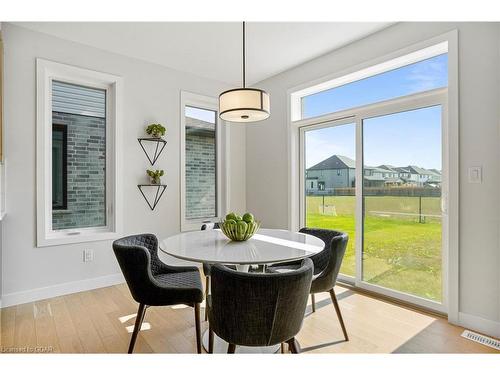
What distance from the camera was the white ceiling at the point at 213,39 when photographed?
2.77 meters

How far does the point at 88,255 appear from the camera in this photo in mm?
3154

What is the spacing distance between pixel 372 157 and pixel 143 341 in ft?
8.88

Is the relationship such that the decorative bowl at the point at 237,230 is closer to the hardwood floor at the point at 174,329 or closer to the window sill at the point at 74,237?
the hardwood floor at the point at 174,329

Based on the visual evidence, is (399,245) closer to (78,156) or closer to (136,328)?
(136,328)

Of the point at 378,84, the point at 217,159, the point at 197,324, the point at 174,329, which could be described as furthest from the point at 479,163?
the point at 217,159

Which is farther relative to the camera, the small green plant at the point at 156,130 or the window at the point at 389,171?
the small green plant at the point at 156,130

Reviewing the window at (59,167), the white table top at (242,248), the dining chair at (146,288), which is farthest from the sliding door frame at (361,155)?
the window at (59,167)

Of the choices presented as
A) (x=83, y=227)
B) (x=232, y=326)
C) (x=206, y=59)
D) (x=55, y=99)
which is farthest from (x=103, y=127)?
(x=232, y=326)

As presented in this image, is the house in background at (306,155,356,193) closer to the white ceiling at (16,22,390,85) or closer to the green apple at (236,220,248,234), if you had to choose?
the white ceiling at (16,22,390,85)

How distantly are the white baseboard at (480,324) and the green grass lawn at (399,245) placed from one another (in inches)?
11.7

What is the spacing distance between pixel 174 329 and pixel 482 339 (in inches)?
90.8

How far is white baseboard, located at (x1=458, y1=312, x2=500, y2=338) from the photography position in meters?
2.13

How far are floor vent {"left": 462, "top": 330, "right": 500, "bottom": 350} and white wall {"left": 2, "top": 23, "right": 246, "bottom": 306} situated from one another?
3.16 m

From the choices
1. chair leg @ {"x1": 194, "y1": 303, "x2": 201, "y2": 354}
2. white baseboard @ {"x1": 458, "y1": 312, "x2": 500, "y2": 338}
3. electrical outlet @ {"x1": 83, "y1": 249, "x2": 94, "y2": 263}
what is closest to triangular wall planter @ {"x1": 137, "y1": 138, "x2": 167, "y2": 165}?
electrical outlet @ {"x1": 83, "y1": 249, "x2": 94, "y2": 263}
